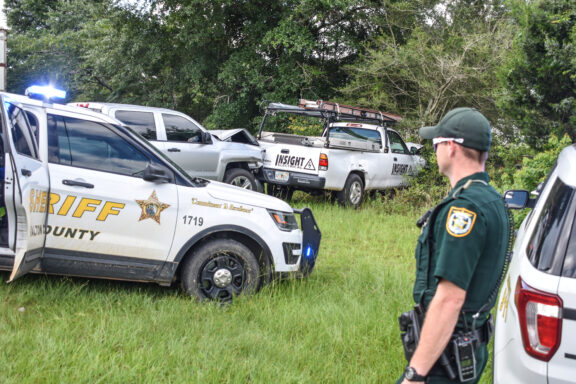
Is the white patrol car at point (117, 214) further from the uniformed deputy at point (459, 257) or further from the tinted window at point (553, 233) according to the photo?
the uniformed deputy at point (459, 257)

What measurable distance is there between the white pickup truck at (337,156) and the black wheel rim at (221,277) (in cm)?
542

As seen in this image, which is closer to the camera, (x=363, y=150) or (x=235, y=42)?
(x=363, y=150)

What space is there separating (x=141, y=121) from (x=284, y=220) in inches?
195

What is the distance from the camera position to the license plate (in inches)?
396

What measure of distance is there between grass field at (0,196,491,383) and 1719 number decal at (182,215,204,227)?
0.67 metres

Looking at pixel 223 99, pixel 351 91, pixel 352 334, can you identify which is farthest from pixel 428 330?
A: pixel 223 99

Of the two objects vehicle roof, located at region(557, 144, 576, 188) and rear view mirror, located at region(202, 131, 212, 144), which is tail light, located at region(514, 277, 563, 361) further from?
rear view mirror, located at region(202, 131, 212, 144)

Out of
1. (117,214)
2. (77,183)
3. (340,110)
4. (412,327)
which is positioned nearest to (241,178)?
(340,110)

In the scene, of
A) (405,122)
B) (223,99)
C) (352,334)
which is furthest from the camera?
(223,99)

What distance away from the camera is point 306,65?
16734 mm

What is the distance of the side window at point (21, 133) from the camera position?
4109 mm

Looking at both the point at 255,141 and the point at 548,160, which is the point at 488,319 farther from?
the point at 255,141

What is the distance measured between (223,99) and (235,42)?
7.27 feet

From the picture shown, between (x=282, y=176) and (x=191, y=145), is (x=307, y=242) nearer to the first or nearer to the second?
(x=191, y=145)
